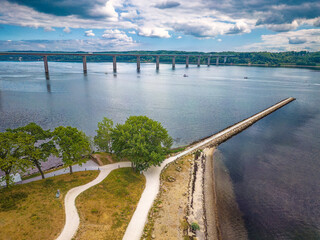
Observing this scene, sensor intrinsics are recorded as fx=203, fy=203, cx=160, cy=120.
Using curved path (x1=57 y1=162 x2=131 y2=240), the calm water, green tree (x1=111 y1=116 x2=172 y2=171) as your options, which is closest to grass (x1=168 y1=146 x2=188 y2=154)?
the calm water

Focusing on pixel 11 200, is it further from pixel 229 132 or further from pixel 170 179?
pixel 229 132

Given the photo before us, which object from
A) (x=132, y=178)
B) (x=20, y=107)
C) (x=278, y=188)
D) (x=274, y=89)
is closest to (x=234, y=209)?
(x=278, y=188)

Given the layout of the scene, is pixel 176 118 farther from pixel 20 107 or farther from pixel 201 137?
pixel 20 107

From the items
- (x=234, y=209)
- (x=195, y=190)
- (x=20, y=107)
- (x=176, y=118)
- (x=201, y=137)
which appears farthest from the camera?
(x=20, y=107)

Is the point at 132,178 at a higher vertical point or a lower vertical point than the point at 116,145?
lower

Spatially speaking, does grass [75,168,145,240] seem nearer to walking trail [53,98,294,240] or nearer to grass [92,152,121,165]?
walking trail [53,98,294,240]

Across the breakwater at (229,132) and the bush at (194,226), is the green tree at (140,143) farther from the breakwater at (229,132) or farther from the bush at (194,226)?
the breakwater at (229,132)

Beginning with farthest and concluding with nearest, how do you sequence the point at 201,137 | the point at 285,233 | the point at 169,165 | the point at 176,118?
the point at 176,118 → the point at 201,137 → the point at 169,165 → the point at 285,233
